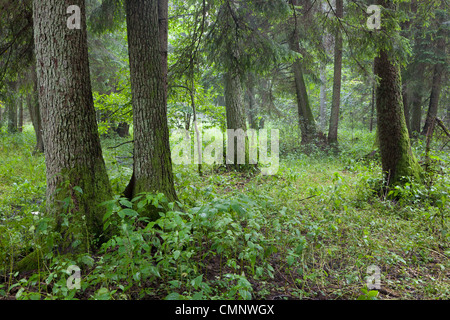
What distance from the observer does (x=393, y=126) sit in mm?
6000

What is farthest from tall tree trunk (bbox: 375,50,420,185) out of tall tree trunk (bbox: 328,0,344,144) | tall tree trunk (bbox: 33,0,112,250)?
tall tree trunk (bbox: 328,0,344,144)

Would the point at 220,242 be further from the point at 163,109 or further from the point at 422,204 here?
the point at 422,204

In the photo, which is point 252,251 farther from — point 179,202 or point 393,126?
point 393,126

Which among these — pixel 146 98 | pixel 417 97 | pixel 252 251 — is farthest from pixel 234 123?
pixel 417 97

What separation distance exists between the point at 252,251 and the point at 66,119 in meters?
2.59

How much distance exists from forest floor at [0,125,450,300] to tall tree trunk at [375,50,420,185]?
1.70ft

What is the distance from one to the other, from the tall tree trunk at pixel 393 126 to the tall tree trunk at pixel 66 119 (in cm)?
556

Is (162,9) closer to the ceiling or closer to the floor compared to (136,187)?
closer to the ceiling

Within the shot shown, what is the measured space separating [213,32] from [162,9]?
137cm

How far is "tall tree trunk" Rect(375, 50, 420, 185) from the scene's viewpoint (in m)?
5.96

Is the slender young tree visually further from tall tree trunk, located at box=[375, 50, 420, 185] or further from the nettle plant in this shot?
the nettle plant

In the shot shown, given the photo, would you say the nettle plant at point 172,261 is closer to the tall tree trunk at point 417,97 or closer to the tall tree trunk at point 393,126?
the tall tree trunk at point 393,126

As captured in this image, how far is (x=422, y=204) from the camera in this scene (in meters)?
5.45
